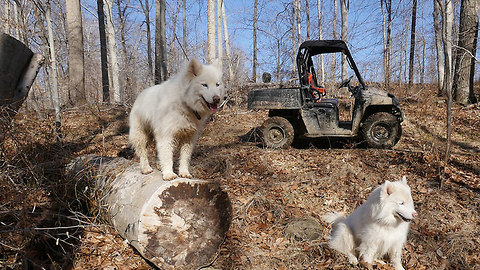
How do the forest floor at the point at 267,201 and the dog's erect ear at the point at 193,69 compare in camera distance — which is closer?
the forest floor at the point at 267,201

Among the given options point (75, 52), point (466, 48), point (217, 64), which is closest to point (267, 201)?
point (217, 64)

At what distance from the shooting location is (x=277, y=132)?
6.84 meters

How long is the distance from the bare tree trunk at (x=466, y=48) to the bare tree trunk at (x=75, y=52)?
13.5 m

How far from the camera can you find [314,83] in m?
7.19

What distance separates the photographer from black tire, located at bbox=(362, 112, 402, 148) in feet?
19.8

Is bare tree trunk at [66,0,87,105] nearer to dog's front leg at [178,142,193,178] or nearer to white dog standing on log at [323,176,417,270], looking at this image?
dog's front leg at [178,142,193,178]

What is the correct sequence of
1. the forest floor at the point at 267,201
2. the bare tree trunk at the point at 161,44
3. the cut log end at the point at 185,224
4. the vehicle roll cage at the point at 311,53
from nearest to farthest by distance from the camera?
the cut log end at the point at 185,224
the forest floor at the point at 267,201
the vehicle roll cage at the point at 311,53
the bare tree trunk at the point at 161,44

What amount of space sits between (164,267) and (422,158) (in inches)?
219

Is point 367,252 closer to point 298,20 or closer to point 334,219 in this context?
point 334,219

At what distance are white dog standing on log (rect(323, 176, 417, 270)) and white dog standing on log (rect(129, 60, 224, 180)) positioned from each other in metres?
2.16

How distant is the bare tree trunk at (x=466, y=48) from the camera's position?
9.27m

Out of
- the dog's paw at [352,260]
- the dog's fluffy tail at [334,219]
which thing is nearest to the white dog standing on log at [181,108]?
the dog's fluffy tail at [334,219]

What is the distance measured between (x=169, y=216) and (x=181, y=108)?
4.01 feet

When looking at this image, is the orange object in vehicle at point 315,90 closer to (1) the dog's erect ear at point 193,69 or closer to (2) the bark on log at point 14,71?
(1) the dog's erect ear at point 193,69
